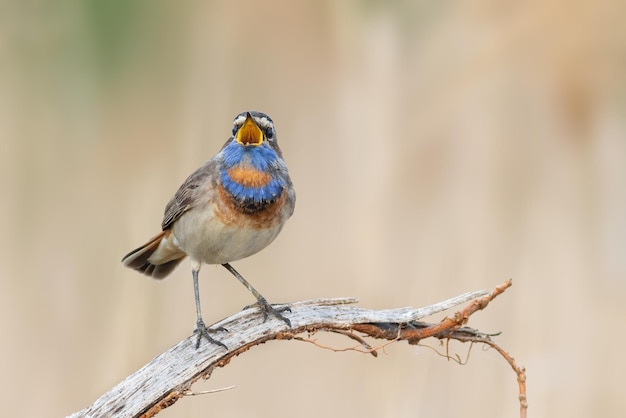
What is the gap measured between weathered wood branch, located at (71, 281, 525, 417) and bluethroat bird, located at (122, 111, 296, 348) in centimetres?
27

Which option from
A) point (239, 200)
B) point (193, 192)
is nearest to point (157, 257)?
point (193, 192)

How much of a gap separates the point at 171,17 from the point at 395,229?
1361 millimetres

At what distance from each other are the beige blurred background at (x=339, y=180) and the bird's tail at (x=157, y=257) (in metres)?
0.45

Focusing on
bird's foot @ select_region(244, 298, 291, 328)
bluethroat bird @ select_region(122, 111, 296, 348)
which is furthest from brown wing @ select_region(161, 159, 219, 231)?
bird's foot @ select_region(244, 298, 291, 328)

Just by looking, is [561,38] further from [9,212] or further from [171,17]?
[9,212]

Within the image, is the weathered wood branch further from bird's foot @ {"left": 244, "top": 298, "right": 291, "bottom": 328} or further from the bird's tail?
the bird's tail

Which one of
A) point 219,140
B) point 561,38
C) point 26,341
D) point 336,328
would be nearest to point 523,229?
Answer: point 561,38

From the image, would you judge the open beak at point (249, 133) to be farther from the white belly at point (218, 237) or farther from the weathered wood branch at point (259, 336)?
the weathered wood branch at point (259, 336)

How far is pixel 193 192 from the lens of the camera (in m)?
2.77

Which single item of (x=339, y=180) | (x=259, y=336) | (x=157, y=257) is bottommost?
(x=259, y=336)

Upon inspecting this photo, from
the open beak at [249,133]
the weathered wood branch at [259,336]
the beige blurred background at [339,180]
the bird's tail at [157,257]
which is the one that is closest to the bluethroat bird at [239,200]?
the open beak at [249,133]

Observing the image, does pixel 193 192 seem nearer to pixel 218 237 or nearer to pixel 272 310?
pixel 218 237

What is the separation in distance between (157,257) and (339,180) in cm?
102

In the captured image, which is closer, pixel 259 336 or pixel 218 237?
pixel 259 336
